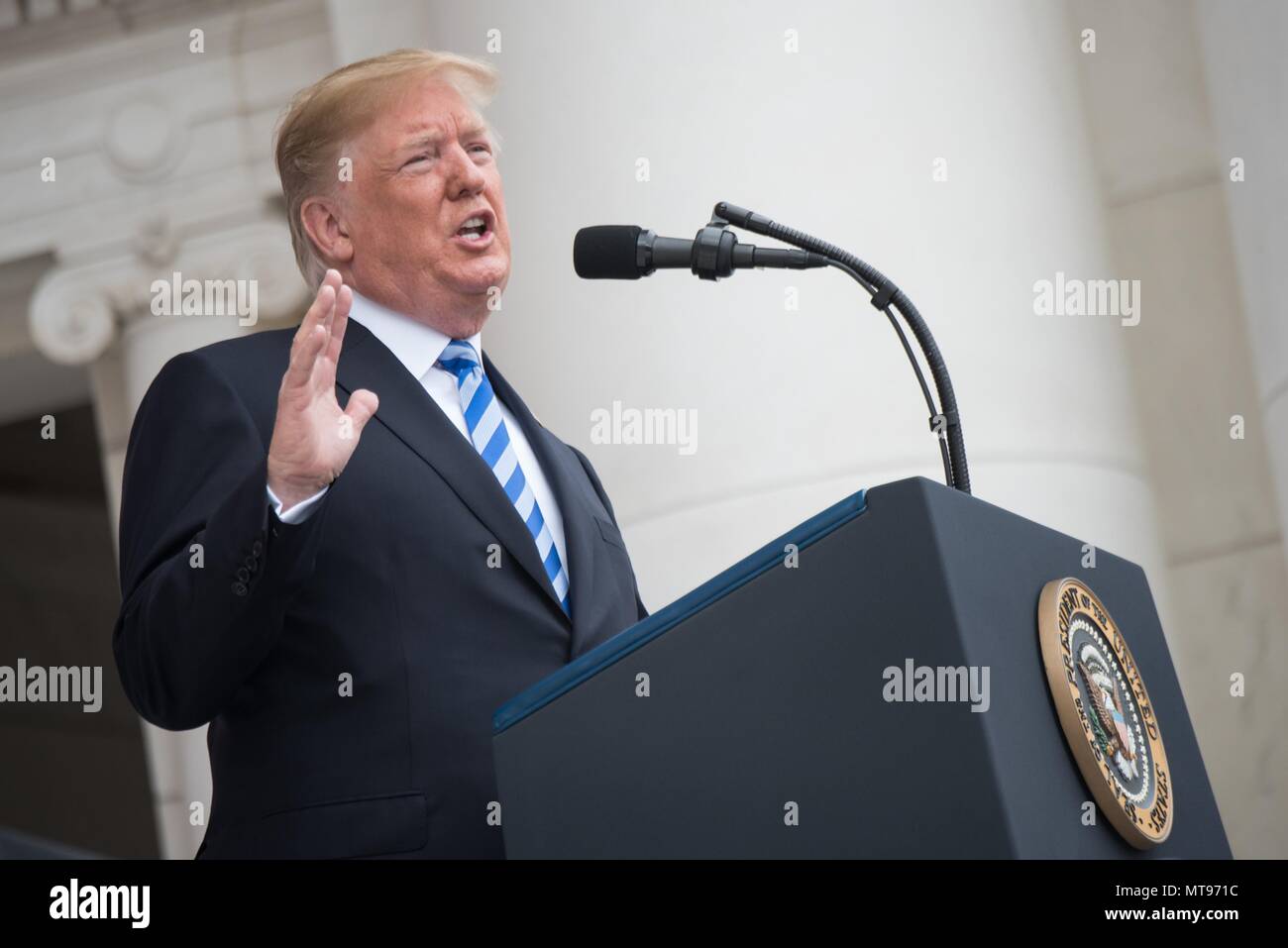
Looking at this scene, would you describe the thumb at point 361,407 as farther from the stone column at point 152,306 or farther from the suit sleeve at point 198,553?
the stone column at point 152,306

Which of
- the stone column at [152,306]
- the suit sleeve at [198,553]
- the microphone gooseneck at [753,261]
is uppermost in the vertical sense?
the stone column at [152,306]

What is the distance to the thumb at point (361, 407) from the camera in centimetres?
162

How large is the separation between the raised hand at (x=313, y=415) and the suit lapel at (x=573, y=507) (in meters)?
0.40

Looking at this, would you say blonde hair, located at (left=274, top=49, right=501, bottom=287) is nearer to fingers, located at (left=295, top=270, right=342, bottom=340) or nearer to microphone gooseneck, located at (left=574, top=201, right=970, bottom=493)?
microphone gooseneck, located at (left=574, top=201, right=970, bottom=493)

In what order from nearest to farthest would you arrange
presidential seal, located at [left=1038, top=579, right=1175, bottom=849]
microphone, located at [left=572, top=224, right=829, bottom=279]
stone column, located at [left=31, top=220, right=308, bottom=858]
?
presidential seal, located at [left=1038, top=579, right=1175, bottom=849] < microphone, located at [left=572, top=224, right=829, bottom=279] < stone column, located at [left=31, top=220, right=308, bottom=858]

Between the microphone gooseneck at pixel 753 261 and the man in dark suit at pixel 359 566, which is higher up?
the microphone gooseneck at pixel 753 261

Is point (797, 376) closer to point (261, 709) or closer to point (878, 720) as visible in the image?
point (261, 709)

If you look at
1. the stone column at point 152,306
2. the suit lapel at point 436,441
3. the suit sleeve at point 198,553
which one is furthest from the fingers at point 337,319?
the stone column at point 152,306

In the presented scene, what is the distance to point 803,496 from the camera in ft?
11.5

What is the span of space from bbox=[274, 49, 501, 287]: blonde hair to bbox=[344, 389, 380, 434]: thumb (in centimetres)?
67

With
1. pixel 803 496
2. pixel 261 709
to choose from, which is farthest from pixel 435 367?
pixel 803 496

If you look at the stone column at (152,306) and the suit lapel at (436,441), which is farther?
the stone column at (152,306)

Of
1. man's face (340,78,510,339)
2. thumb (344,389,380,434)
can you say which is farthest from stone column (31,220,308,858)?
thumb (344,389,380,434)

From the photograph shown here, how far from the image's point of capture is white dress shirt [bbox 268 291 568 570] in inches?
80.9
